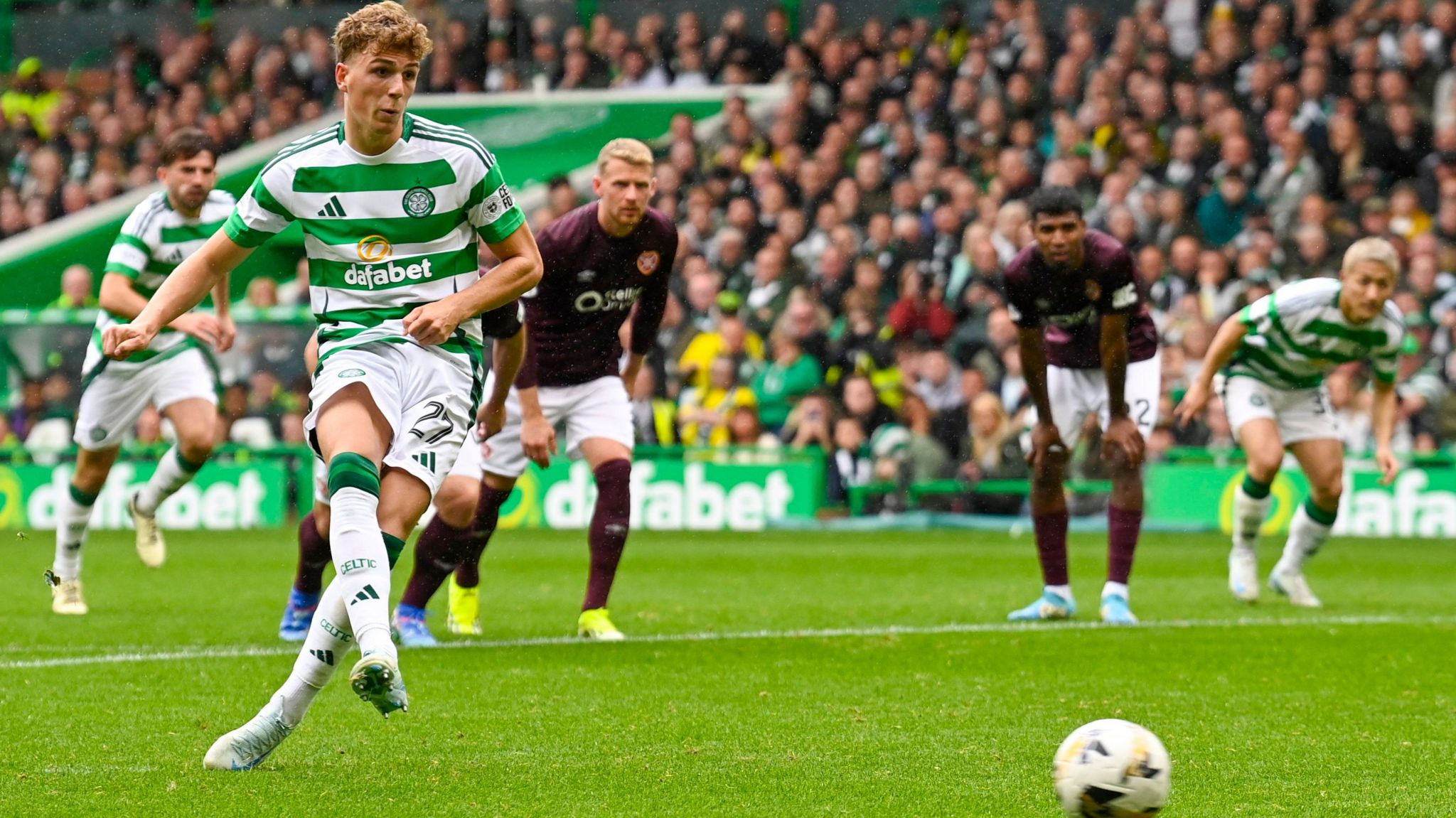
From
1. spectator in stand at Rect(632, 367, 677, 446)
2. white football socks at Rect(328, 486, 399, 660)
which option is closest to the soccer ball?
white football socks at Rect(328, 486, 399, 660)

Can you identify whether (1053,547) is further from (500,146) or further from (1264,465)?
(500,146)

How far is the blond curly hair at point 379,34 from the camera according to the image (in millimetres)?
5426

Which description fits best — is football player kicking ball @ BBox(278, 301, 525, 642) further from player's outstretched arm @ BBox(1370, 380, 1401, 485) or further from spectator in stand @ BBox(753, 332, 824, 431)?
spectator in stand @ BBox(753, 332, 824, 431)

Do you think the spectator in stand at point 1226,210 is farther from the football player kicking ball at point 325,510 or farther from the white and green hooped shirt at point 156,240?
the football player kicking ball at point 325,510

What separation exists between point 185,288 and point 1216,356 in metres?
6.31

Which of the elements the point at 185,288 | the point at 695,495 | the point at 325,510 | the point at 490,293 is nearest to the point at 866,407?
the point at 695,495

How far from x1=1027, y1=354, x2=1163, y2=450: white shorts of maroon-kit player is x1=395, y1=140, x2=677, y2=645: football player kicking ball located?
2337 millimetres

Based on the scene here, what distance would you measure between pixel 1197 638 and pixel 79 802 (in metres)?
5.57

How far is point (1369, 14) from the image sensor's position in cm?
2023

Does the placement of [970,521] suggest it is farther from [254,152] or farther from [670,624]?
[254,152]

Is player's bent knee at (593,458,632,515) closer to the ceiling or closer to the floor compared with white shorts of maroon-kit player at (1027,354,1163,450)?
closer to the floor

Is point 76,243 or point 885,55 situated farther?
point 76,243

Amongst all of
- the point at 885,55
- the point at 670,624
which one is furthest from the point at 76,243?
the point at 670,624

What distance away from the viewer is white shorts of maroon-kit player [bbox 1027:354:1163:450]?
9953 millimetres
